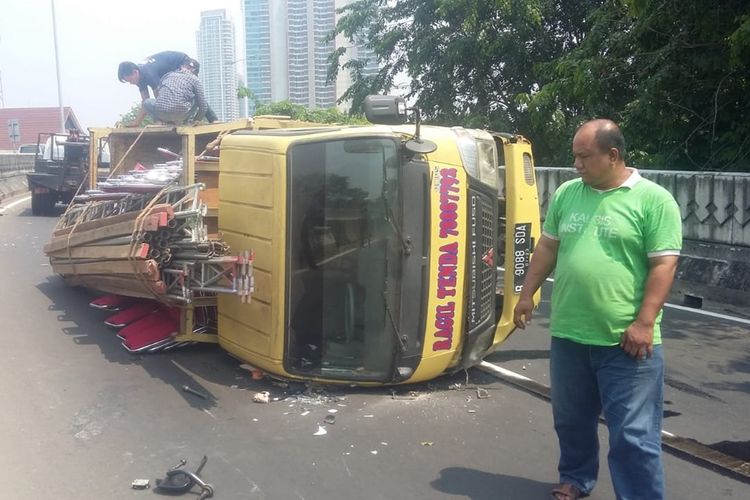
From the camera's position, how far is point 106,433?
14.3 ft

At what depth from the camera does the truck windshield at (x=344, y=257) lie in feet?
15.0

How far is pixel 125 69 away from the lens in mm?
8492

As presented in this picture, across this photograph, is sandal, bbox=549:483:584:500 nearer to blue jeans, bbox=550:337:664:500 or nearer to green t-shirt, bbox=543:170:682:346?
blue jeans, bbox=550:337:664:500

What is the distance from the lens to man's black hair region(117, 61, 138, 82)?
843cm

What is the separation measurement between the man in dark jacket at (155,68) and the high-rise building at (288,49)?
3031cm

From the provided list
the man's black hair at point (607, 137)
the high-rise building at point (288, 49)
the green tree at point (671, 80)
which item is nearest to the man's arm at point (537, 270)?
the man's black hair at point (607, 137)

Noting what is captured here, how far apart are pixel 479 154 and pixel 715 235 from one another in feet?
14.5

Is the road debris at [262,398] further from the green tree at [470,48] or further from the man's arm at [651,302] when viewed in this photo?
the green tree at [470,48]

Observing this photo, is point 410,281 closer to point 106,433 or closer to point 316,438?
point 316,438

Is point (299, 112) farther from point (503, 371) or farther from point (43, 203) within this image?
point (503, 371)

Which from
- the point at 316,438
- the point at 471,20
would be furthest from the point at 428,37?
the point at 316,438

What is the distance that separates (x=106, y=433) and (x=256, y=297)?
127cm

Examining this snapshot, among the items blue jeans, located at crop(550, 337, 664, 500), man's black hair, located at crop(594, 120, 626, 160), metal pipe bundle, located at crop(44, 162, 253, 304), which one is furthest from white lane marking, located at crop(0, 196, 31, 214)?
man's black hair, located at crop(594, 120, 626, 160)

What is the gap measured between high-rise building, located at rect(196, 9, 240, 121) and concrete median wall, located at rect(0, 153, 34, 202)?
12674 millimetres
